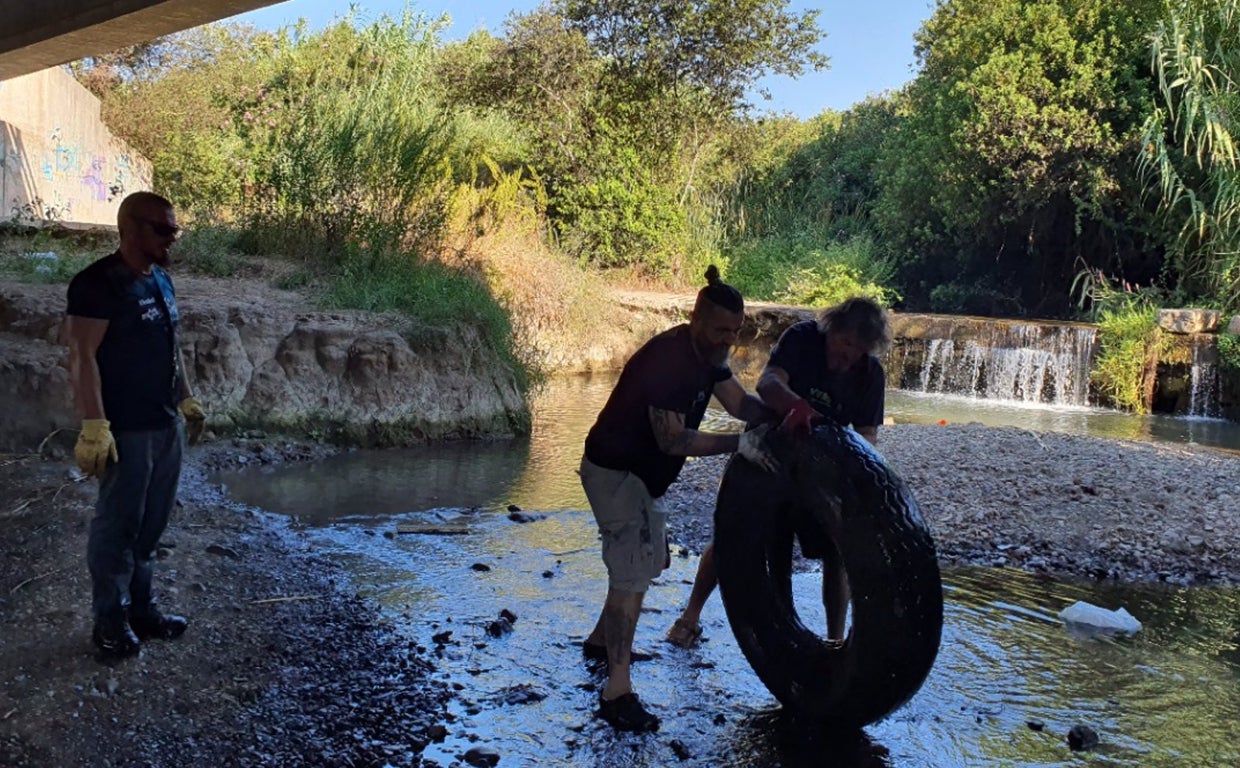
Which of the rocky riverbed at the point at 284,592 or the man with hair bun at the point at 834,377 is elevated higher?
the man with hair bun at the point at 834,377

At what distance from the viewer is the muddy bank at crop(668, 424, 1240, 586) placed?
21.4 feet

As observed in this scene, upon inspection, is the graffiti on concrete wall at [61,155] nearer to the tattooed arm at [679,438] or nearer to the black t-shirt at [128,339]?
the black t-shirt at [128,339]

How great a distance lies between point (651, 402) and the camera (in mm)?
3889

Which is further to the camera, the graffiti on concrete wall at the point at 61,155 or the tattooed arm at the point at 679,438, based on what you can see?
the graffiti on concrete wall at the point at 61,155

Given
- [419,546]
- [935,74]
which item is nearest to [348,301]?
[419,546]

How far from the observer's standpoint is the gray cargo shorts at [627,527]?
3.97m

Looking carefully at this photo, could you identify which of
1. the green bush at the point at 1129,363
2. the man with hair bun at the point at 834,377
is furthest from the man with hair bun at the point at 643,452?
the green bush at the point at 1129,363

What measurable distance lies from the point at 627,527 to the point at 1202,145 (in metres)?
15.1

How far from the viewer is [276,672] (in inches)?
162

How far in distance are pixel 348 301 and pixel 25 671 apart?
678 cm

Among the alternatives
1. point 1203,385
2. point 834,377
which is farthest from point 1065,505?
point 1203,385

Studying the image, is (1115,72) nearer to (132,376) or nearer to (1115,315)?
(1115,315)

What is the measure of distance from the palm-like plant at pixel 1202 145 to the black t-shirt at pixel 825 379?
13.5 m

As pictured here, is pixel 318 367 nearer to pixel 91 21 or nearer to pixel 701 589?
pixel 91 21
